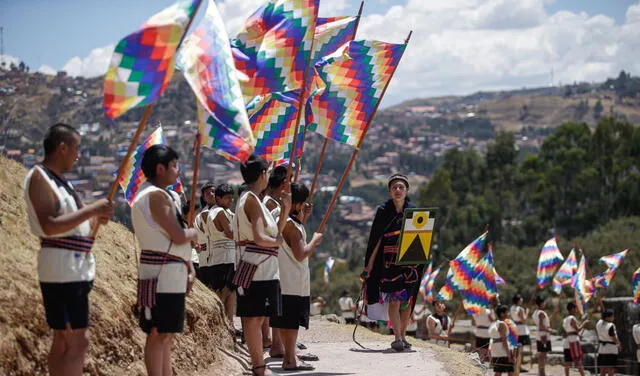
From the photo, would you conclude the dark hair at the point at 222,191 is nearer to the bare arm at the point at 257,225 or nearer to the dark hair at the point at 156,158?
the bare arm at the point at 257,225

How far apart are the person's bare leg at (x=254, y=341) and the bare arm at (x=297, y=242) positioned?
94 centimetres

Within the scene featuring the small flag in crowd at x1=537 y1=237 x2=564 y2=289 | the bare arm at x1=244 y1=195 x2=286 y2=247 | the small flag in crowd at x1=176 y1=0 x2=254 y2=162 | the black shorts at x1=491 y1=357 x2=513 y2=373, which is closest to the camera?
the small flag in crowd at x1=176 y1=0 x2=254 y2=162

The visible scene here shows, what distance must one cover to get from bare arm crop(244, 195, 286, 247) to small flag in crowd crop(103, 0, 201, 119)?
177cm

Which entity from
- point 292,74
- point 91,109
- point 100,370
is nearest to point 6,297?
point 100,370

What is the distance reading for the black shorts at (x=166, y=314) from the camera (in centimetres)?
731

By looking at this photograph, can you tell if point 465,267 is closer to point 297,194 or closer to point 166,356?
point 297,194

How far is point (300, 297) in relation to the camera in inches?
388

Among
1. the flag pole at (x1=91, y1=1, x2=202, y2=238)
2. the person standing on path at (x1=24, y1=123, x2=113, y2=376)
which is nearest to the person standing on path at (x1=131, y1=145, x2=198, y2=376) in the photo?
the flag pole at (x1=91, y1=1, x2=202, y2=238)

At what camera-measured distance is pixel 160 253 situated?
7.34 m

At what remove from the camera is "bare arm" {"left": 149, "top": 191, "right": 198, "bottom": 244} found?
7238mm

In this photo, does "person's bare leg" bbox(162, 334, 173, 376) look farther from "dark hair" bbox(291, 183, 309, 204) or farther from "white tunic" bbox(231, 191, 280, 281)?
"dark hair" bbox(291, 183, 309, 204)

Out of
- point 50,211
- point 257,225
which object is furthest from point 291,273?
point 50,211

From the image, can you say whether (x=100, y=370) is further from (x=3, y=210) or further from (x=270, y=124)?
(x=270, y=124)

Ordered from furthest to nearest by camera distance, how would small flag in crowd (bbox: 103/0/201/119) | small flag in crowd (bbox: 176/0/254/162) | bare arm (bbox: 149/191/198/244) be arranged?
small flag in crowd (bbox: 176/0/254/162) → bare arm (bbox: 149/191/198/244) → small flag in crowd (bbox: 103/0/201/119)
